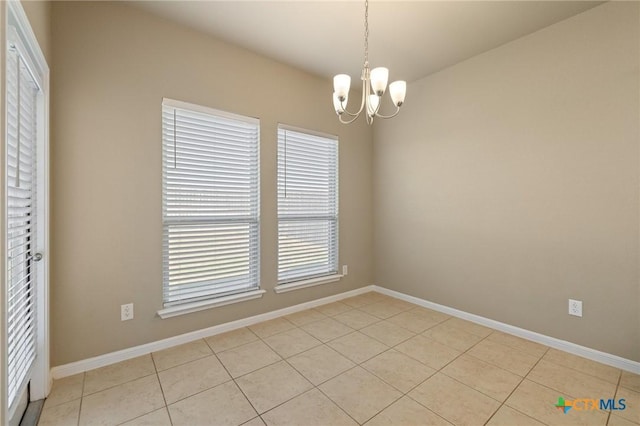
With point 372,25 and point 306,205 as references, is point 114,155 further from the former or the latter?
point 372,25

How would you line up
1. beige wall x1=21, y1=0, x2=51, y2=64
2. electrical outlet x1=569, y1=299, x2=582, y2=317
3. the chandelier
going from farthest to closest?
electrical outlet x1=569, y1=299, x2=582, y2=317, the chandelier, beige wall x1=21, y1=0, x2=51, y2=64

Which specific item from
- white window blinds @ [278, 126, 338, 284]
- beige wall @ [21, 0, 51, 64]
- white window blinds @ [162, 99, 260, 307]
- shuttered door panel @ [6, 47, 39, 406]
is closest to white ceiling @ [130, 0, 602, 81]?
beige wall @ [21, 0, 51, 64]

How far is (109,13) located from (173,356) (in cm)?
274

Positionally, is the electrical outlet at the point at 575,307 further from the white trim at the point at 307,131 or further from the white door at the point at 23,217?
the white door at the point at 23,217

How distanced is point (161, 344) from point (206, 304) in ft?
1.50

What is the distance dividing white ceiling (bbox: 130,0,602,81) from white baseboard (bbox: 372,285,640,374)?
108 inches

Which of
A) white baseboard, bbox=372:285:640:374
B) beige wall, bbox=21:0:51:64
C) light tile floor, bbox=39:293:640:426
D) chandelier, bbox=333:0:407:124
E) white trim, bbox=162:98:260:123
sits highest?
beige wall, bbox=21:0:51:64

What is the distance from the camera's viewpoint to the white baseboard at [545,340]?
2.18 metres

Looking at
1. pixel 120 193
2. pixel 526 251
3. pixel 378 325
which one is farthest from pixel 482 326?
pixel 120 193

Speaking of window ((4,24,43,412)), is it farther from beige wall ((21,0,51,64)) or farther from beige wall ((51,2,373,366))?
beige wall ((51,2,373,366))

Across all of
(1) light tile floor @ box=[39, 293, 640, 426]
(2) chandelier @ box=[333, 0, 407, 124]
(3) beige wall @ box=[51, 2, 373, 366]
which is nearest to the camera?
(1) light tile floor @ box=[39, 293, 640, 426]

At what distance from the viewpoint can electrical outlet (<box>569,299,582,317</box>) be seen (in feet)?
7.85

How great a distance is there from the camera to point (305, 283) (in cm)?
337

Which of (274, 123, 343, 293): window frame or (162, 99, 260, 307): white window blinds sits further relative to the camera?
(274, 123, 343, 293): window frame
